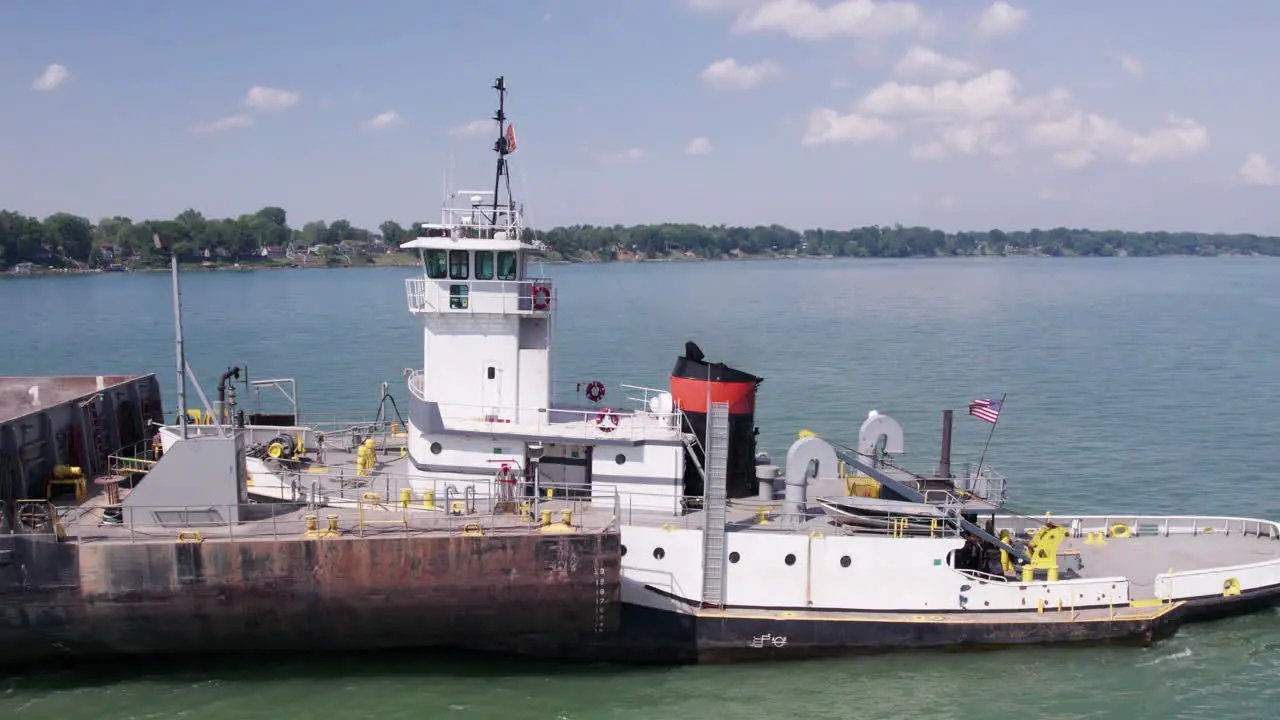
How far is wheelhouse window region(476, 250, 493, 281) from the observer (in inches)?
678

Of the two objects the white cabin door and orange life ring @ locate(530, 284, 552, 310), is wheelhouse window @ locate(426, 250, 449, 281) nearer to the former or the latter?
orange life ring @ locate(530, 284, 552, 310)

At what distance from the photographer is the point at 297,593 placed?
48.2ft

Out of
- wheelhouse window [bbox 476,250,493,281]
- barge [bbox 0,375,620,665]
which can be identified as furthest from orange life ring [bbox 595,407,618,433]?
wheelhouse window [bbox 476,250,493,281]

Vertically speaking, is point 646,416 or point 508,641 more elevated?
point 646,416

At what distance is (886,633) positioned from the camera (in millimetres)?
16531

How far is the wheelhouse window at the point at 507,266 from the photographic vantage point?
17.3 metres

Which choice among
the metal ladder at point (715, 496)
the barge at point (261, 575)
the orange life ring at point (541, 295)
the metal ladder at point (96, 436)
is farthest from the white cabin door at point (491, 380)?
the metal ladder at point (96, 436)

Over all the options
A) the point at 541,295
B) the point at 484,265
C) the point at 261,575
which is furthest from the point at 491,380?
the point at 261,575

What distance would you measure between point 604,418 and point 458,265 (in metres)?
3.91

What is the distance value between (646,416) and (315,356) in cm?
3975

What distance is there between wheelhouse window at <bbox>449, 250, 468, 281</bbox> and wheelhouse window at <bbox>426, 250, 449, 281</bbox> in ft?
0.32

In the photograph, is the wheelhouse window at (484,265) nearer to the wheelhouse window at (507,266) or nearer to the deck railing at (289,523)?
the wheelhouse window at (507,266)

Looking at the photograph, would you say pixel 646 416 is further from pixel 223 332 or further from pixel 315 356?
pixel 223 332

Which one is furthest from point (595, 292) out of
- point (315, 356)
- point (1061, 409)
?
point (1061, 409)
